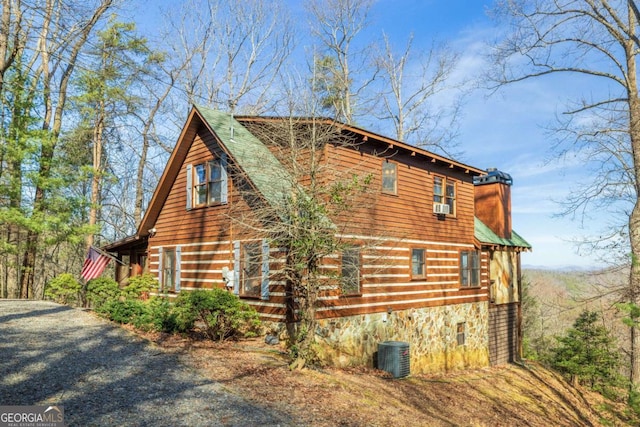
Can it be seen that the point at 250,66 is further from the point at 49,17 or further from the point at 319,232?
the point at 319,232

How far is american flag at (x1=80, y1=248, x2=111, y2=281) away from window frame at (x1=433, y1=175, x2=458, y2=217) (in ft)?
41.7

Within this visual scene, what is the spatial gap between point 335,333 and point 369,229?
3380mm

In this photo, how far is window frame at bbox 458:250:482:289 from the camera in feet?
59.5

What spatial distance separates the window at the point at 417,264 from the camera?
15630mm

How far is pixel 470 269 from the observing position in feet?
60.5

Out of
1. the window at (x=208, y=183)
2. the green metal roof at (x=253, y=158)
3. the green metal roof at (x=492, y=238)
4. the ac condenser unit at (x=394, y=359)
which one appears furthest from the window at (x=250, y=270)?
the green metal roof at (x=492, y=238)

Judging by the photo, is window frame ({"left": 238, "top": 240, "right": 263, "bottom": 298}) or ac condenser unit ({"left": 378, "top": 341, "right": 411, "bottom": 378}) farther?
window frame ({"left": 238, "top": 240, "right": 263, "bottom": 298})

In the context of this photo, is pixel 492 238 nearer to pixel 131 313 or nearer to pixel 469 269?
pixel 469 269

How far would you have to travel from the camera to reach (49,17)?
10578 mm

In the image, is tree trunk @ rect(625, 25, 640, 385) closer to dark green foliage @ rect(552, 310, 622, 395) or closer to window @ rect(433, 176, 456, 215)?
dark green foliage @ rect(552, 310, 622, 395)

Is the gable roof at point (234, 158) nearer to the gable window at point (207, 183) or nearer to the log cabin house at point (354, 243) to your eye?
the log cabin house at point (354, 243)
